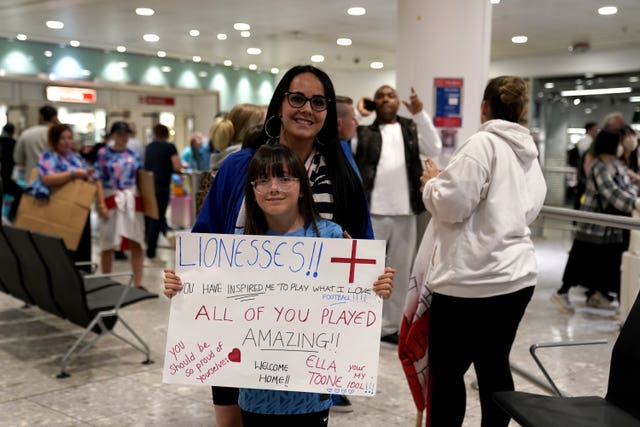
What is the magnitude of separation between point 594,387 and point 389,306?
144 centimetres

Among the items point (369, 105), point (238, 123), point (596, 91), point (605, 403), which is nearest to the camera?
point (605, 403)

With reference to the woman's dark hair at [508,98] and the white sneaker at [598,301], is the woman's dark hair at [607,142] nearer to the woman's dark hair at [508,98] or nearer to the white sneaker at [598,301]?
the white sneaker at [598,301]

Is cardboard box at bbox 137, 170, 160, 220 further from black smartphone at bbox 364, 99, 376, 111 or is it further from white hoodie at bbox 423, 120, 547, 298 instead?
white hoodie at bbox 423, 120, 547, 298

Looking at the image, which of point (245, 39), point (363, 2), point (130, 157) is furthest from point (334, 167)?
point (245, 39)

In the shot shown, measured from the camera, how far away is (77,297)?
14.3ft

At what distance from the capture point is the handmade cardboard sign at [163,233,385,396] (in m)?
2.08

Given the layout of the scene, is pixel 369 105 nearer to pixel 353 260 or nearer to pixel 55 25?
pixel 353 260

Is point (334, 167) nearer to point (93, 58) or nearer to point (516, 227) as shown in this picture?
point (516, 227)

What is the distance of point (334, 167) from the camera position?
92.4 inches

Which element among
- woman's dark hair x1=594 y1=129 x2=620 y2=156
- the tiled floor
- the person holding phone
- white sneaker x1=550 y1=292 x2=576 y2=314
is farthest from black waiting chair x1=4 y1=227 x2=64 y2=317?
woman's dark hair x1=594 y1=129 x2=620 y2=156

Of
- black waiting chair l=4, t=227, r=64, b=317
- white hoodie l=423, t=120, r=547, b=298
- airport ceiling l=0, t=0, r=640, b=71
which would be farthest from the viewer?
airport ceiling l=0, t=0, r=640, b=71

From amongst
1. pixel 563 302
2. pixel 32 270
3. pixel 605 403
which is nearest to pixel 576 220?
pixel 605 403

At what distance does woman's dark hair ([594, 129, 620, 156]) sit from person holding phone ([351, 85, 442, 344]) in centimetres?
193

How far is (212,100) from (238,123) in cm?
1416
